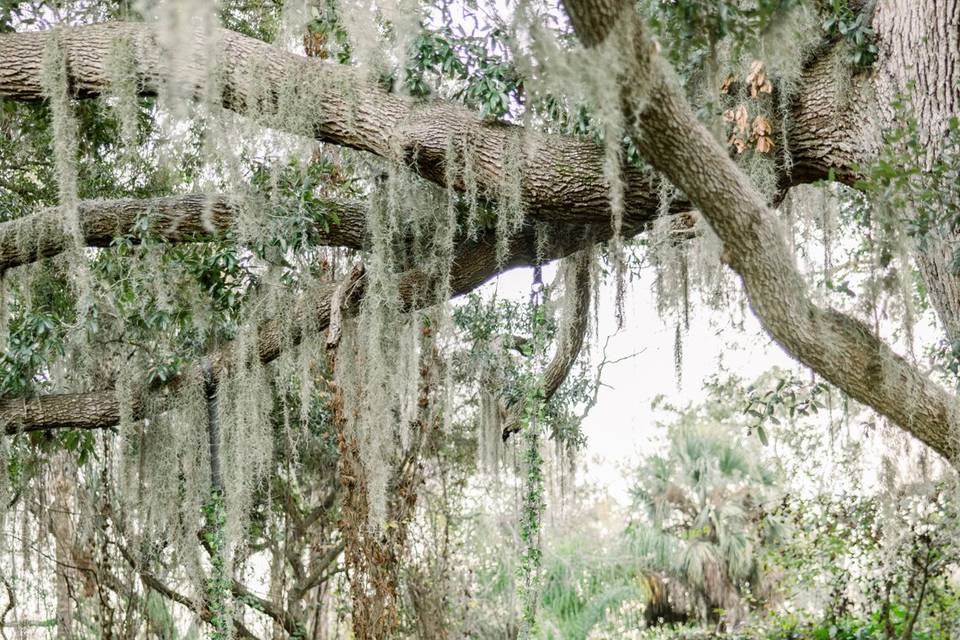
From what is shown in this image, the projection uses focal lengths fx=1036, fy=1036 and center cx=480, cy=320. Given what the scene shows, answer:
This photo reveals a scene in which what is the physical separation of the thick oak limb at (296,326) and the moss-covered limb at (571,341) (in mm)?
139

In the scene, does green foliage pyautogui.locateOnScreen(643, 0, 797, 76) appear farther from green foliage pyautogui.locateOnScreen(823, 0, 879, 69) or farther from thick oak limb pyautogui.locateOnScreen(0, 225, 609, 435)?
thick oak limb pyautogui.locateOnScreen(0, 225, 609, 435)

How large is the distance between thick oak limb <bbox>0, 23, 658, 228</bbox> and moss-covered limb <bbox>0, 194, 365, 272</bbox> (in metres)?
0.56

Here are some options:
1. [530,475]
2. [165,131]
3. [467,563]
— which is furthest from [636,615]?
[165,131]

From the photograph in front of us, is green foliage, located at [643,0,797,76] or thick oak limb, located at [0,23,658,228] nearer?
green foliage, located at [643,0,797,76]

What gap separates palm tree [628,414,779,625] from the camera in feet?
26.8

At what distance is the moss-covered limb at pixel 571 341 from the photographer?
4.66 metres

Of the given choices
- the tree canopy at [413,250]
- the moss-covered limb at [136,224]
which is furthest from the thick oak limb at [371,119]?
the moss-covered limb at [136,224]

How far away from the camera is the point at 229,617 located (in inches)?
187

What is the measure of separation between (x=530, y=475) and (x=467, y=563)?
318 cm

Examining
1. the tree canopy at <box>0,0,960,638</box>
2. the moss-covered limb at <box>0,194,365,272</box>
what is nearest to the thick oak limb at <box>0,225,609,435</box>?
the tree canopy at <box>0,0,960,638</box>

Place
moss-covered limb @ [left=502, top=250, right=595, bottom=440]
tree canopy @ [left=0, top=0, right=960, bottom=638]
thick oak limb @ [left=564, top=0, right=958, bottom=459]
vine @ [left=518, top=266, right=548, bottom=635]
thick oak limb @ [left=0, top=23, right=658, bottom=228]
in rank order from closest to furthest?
thick oak limb @ [left=564, top=0, right=958, bottom=459], tree canopy @ [left=0, top=0, right=960, bottom=638], thick oak limb @ [left=0, top=23, right=658, bottom=228], vine @ [left=518, top=266, right=548, bottom=635], moss-covered limb @ [left=502, top=250, right=595, bottom=440]

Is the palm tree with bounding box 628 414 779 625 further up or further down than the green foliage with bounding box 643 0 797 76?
further down

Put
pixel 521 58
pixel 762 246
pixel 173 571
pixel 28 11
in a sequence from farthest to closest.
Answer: pixel 173 571
pixel 28 11
pixel 762 246
pixel 521 58

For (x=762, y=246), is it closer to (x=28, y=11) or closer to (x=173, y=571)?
(x=28, y=11)
